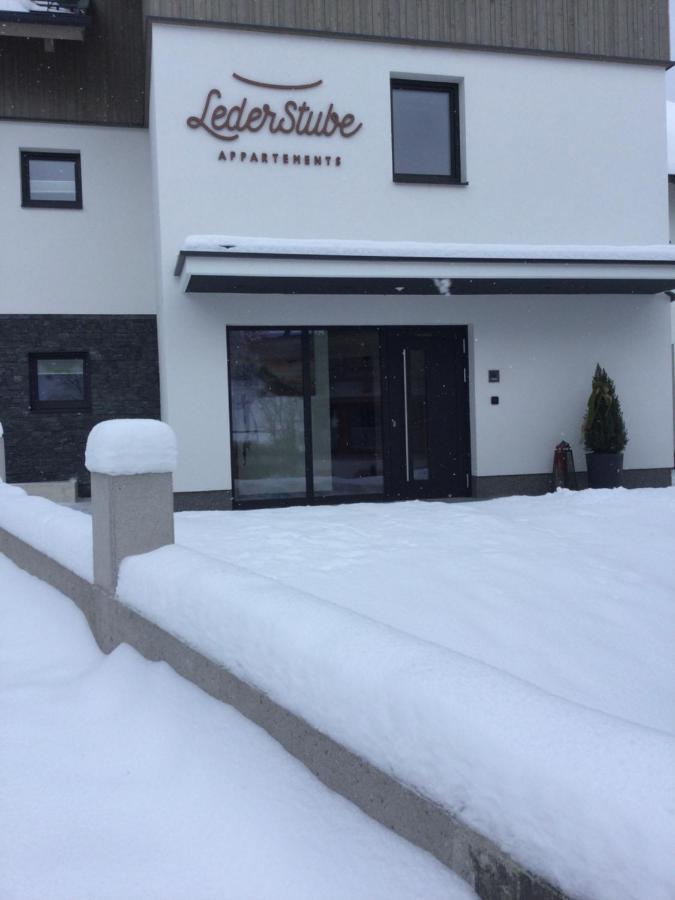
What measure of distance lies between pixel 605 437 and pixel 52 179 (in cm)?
892

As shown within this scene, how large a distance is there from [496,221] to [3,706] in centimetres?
956

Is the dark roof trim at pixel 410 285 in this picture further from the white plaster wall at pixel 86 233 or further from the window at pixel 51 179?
the window at pixel 51 179

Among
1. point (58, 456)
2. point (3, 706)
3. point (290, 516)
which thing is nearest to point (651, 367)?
point (290, 516)

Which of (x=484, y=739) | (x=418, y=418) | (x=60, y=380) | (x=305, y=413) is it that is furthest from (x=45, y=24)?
(x=484, y=739)

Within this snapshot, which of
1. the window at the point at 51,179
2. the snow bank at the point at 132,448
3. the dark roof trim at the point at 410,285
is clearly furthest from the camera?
the window at the point at 51,179

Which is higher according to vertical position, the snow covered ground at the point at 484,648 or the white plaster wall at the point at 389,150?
the white plaster wall at the point at 389,150

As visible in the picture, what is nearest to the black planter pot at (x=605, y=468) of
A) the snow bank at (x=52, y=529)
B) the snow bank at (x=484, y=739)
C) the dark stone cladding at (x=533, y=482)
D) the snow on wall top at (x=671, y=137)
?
the dark stone cladding at (x=533, y=482)

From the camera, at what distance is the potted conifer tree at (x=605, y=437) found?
36.0ft

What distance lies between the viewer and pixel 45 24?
36.9 ft

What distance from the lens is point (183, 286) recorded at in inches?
391

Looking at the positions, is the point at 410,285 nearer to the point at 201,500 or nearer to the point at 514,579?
the point at 201,500

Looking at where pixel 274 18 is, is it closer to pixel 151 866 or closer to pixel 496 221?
pixel 496 221

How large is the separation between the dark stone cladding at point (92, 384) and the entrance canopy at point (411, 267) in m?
2.67

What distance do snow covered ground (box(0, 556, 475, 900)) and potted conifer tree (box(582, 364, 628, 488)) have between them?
28.0ft
